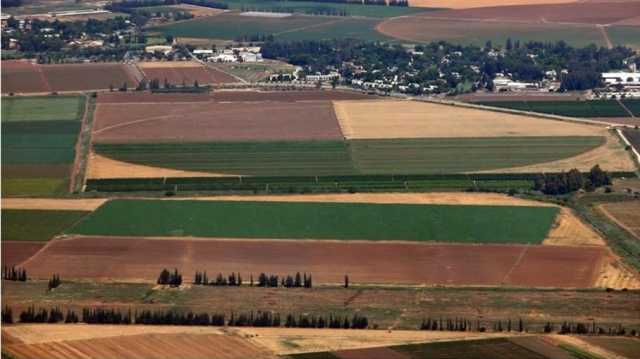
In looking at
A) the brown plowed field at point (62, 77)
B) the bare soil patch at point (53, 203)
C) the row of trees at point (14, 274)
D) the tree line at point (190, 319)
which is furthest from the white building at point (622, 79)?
the tree line at point (190, 319)

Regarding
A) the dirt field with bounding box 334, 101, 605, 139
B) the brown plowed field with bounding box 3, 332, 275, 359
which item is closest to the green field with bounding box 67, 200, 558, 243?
the brown plowed field with bounding box 3, 332, 275, 359

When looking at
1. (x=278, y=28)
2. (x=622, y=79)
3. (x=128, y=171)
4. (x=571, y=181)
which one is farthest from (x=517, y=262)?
(x=278, y=28)

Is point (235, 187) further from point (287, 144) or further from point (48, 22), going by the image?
point (48, 22)

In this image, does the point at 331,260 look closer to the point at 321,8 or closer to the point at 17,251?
the point at 17,251

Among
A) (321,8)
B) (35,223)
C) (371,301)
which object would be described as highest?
(35,223)

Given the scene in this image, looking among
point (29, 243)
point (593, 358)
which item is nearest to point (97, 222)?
point (29, 243)

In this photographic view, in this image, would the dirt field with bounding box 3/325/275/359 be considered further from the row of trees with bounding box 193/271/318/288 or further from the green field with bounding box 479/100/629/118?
the green field with bounding box 479/100/629/118

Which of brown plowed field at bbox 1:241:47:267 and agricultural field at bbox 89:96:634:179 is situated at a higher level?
brown plowed field at bbox 1:241:47:267
